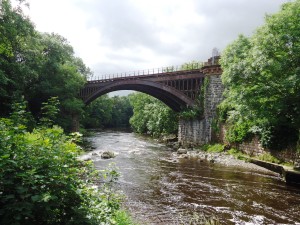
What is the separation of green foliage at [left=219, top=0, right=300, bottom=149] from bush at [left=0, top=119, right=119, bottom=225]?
13.0m

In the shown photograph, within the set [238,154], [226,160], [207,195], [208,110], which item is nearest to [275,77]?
[207,195]

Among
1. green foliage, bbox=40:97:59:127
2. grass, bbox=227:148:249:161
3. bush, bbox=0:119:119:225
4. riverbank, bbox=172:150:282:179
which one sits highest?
green foliage, bbox=40:97:59:127

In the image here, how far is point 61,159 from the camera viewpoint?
4961 mm

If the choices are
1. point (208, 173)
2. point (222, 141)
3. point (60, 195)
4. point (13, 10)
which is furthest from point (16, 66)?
point (60, 195)

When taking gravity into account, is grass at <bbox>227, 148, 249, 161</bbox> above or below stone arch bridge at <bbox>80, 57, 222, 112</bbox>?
below

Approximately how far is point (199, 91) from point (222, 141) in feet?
26.7

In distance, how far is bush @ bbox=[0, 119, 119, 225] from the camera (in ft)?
13.1

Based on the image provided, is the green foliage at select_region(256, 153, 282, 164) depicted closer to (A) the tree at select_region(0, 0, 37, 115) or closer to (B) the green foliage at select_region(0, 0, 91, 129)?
(A) the tree at select_region(0, 0, 37, 115)

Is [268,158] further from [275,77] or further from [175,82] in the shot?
[175,82]

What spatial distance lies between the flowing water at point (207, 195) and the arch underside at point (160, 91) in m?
16.5

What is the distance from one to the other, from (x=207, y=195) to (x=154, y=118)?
4101 centimetres

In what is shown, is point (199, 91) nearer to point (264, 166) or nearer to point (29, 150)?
point (264, 166)

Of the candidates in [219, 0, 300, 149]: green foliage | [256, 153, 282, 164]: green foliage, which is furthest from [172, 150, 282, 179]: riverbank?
[219, 0, 300, 149]: green foliage

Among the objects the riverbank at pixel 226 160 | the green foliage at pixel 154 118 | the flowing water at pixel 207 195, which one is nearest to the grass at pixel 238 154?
the riverbank at pixel 226 160
